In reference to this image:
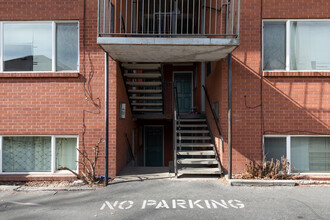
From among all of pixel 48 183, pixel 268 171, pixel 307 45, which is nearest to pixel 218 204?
pixel 268 171

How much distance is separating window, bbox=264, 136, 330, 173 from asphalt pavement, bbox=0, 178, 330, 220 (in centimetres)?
72

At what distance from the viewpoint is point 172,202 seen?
5043mm

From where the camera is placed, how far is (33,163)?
21.9ft

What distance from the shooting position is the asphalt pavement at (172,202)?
4492 millimetres

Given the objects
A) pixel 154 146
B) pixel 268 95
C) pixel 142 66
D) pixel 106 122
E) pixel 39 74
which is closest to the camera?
pixel 106 122

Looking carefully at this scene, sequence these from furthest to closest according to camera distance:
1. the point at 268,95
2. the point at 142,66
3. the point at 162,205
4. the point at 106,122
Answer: the point at 142,66, the point at 268,95, the point at 106,122, the point at 162,205

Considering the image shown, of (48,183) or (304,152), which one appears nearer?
(48,183)

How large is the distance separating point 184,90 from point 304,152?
745 centimetres

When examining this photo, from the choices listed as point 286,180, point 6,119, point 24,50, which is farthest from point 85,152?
point 286,180

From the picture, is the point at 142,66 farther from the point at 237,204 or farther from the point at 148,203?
the point at 237,204

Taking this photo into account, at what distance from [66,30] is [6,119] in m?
2.91

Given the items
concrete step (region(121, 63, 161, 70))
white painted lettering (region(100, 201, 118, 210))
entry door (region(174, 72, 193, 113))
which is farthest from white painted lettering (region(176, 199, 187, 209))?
entry door (region(174, 72, 193, 113))

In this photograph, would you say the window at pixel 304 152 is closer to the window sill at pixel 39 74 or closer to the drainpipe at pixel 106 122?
the drainpipe at pixel 106 122

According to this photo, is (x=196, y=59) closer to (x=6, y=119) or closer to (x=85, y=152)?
(x=85, y=152)
